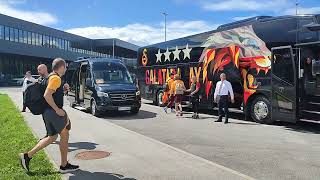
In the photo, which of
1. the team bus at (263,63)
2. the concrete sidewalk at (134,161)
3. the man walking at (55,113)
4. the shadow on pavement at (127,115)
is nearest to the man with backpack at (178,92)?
the team bus at (263,63)

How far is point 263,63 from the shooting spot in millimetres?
15375

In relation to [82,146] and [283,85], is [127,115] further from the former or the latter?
[82,146]

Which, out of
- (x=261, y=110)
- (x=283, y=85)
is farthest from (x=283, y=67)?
(x=261, y=110)

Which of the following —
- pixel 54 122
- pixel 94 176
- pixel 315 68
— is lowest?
pixel 94 176

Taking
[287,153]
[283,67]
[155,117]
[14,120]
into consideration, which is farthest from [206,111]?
[287,153]

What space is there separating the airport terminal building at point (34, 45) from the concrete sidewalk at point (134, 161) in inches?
1851

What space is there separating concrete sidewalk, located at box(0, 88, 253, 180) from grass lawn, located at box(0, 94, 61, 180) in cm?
33

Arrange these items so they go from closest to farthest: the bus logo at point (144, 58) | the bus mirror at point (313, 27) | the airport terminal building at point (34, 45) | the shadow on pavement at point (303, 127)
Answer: the bus mirror at point (313, 27) < the shadow on pavement at point (303, 127) < the bus logo at point (144, 58) < the airport terminal building at point (34, 45)

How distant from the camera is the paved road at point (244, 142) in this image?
852 cm

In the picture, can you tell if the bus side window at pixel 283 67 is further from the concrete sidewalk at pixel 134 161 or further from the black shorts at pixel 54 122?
the black shorts at pixel 54 122

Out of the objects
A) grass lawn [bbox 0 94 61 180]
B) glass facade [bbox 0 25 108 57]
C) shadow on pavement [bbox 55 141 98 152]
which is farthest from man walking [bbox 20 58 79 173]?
glass facade [bbox 0 25 108 57]

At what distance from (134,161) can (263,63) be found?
25.7 feet

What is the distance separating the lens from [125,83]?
19.1m

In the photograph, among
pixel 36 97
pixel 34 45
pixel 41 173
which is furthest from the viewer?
pixel 34 45
